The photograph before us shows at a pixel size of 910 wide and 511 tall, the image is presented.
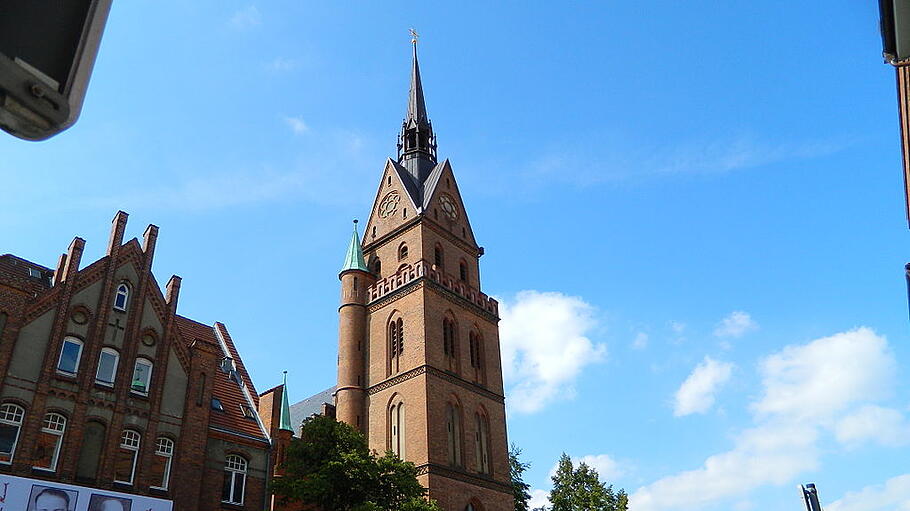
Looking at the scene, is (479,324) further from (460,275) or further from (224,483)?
(224,483)

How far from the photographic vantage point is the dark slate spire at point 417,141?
180 ft

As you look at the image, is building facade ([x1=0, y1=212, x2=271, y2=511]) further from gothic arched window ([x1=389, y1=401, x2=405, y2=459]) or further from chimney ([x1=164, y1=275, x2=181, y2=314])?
gothic arched window ([x1=389, y1=401, x2=405, y2=459])

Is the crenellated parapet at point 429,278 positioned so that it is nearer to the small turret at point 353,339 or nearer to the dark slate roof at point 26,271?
the small turret at point 353,339

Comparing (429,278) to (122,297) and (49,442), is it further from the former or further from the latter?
(49,442)

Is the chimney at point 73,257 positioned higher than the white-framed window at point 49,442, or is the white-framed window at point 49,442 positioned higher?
the chimney at point 73,257

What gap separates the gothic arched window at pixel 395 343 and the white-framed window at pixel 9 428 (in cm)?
2185

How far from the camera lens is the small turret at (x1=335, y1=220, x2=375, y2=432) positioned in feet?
138

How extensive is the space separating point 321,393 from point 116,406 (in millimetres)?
28971

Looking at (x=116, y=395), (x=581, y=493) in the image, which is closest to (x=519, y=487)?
(x=581, y=493)

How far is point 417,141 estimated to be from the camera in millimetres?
57375

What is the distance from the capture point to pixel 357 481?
27.6 m

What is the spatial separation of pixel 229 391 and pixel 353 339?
45.2 ft

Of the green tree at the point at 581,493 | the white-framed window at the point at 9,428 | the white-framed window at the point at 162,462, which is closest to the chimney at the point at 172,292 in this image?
the white-framed window at the point at 162,462

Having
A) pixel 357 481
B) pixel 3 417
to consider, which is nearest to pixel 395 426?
pixel 357 481
